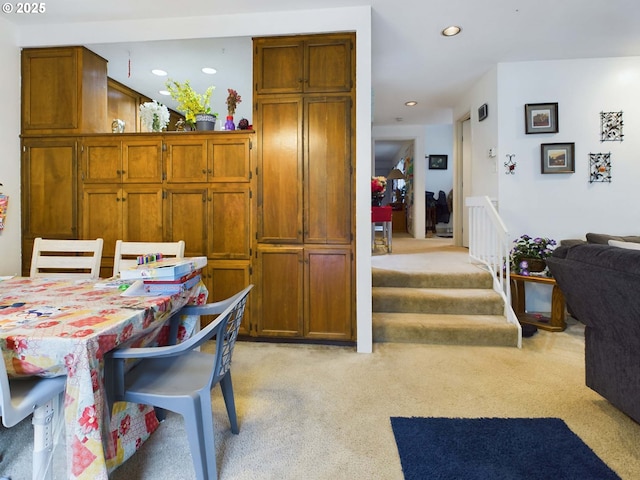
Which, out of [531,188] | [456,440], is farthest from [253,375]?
[531,188]

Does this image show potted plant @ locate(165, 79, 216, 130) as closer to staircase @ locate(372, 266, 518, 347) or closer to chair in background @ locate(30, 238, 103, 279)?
chair in background @ locate(30, 238, 103, 279)

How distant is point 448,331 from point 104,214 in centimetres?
330

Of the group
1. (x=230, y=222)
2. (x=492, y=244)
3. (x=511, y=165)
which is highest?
(x=511, y=165)

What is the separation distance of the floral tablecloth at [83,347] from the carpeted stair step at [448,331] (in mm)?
2031

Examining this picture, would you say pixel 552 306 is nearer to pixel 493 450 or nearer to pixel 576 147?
pixel 576 147

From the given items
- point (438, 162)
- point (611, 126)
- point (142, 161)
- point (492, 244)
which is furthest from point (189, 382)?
point (438, 162)

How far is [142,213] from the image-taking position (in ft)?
10.2

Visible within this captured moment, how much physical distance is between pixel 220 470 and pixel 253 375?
92 cm

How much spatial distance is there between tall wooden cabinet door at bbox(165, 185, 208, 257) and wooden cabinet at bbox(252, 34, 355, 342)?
0.52 metres

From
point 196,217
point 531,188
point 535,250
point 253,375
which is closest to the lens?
point 253,375

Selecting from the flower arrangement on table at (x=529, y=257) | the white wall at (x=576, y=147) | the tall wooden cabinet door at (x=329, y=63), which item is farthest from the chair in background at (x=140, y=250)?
the white wall at (x=576, y=147)

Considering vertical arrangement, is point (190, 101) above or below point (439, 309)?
above

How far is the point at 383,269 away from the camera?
3.71m

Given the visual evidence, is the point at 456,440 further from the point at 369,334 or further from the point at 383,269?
the point at 383,269
